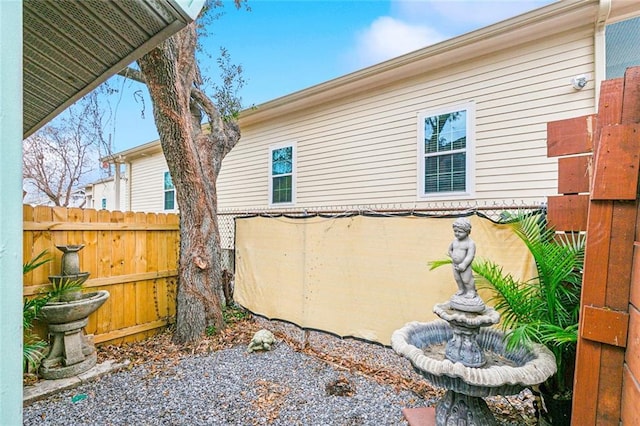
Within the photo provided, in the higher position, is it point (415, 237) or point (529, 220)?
point (529, 220)

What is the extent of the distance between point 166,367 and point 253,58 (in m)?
5.82

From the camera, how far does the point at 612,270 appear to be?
1.31 metres

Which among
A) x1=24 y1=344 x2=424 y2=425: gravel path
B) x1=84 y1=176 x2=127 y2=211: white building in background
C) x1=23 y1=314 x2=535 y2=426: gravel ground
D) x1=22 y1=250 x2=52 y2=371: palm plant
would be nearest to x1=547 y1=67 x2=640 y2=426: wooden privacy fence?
x1=23 y1=314 x2=535 y2=426: gravel ground

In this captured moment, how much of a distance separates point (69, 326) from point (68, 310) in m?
0.23

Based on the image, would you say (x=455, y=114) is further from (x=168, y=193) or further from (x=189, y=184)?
(x=168, y=193)

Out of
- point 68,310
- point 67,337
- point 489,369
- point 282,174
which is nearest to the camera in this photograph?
point 489,369

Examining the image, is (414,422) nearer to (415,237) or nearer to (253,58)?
(415,237)

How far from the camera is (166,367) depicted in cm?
332

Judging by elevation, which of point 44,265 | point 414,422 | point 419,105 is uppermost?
point 419,105

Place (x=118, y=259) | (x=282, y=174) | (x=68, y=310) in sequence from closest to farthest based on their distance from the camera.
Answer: (x=68, y=310) → (x=118, y=259) → (x=282, y=174)

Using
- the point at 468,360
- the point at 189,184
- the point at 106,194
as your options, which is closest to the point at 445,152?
the point at 468,360

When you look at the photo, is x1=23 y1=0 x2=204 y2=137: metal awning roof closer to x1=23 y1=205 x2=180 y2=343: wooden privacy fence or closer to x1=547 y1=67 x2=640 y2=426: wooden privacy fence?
x1=23 y1=205 x2=180 y2=343: wooden privacy fence

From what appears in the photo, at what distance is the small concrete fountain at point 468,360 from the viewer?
1591 mm

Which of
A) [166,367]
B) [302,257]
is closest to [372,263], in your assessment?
[302,257]
